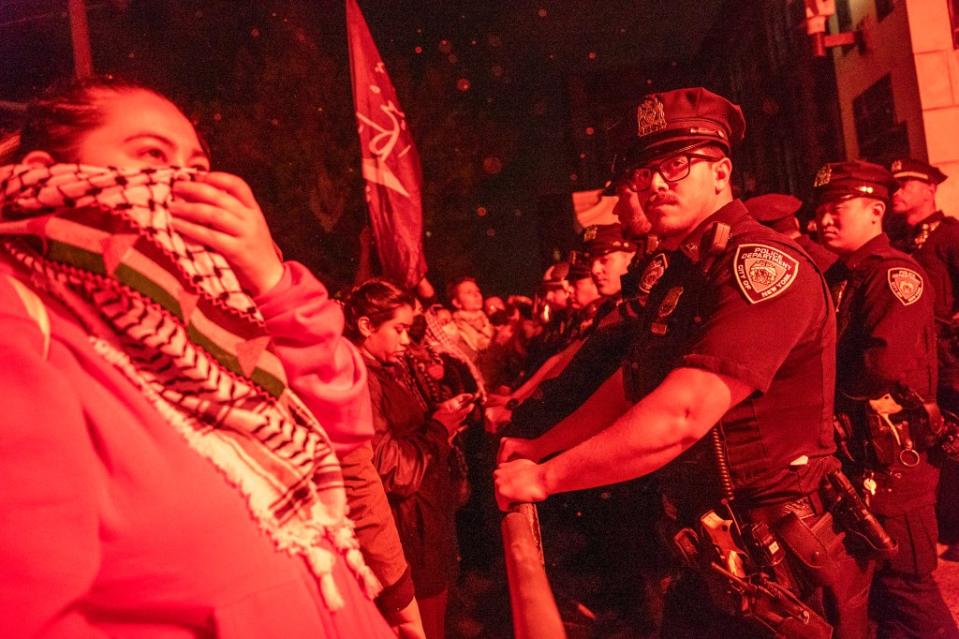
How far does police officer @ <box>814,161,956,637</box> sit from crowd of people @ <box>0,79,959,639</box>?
0.01 metres

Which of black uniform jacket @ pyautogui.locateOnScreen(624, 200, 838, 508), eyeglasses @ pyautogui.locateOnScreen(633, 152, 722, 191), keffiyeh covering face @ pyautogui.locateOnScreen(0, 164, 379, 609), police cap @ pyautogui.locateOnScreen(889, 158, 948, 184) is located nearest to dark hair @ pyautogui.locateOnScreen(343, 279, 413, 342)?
black uniform jacket @ pyautogui.locateOnScreen(624, 200, 838, 508)

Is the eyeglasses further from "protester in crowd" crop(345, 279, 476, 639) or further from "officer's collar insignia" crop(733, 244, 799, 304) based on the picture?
"protester in crowd" crop(345, 279, 476, 639)

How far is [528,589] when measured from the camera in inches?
61.2

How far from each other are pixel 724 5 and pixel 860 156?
46.7 ft

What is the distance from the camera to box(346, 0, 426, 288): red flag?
758 centimetres

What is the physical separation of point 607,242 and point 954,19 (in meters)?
6.26

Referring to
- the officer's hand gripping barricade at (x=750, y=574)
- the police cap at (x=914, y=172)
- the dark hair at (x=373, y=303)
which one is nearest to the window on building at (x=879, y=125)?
the police cap at (x=914, y=172)

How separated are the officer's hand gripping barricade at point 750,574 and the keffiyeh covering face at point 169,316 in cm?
155

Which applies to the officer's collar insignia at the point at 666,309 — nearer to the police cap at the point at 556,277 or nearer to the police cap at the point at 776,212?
the police cap at the point at 776,212

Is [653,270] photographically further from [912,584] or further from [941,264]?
[941,264]

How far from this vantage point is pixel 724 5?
81.4 feet

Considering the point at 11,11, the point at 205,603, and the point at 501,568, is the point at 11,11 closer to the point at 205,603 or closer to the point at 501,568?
the point at 501,568

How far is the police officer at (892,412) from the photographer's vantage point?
11.5ft

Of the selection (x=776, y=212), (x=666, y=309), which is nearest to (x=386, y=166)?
(x=776, y=212)
